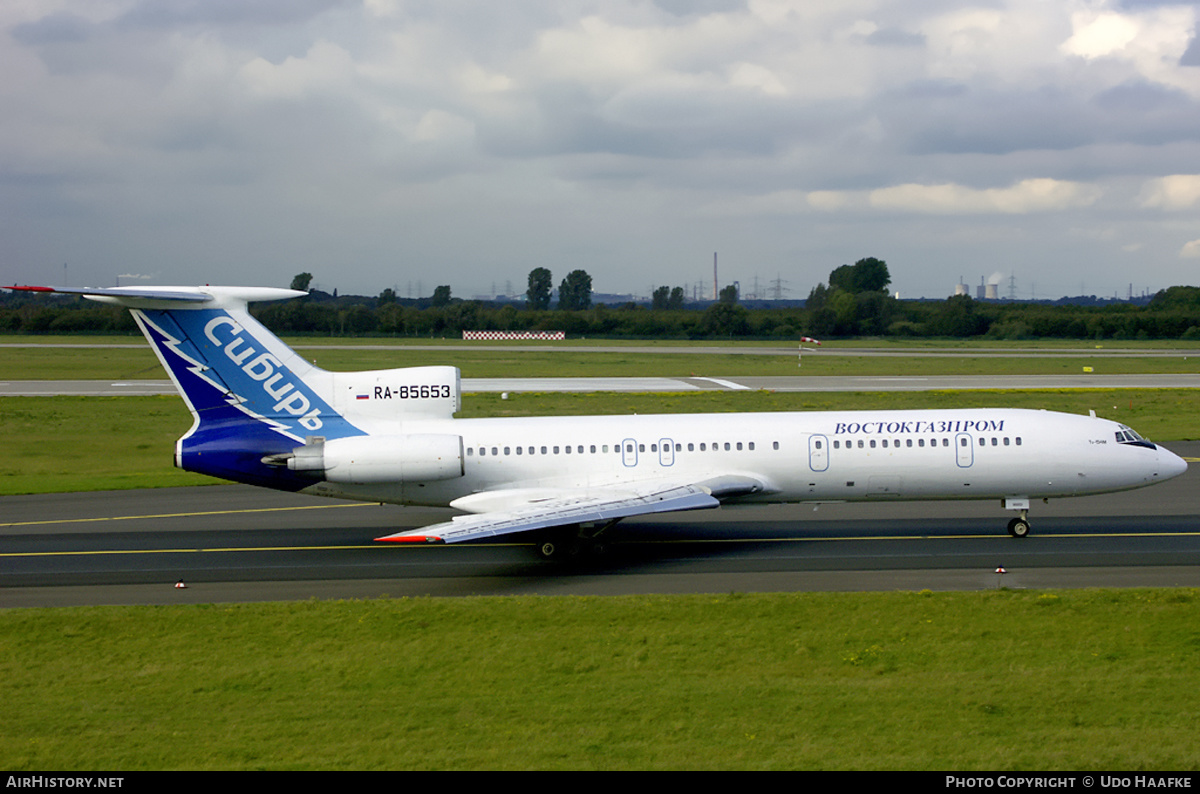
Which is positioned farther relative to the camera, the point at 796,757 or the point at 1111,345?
the point at 1111,345

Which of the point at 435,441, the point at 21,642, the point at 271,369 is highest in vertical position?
the point at 271,369

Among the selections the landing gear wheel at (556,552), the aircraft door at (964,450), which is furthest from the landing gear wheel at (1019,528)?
the landing gear wheel at (556,552)

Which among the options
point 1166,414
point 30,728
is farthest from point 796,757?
point 1166,414

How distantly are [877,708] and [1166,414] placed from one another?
43.4m

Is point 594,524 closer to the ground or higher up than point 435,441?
closer to the ground

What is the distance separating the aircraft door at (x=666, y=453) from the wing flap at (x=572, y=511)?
99cm

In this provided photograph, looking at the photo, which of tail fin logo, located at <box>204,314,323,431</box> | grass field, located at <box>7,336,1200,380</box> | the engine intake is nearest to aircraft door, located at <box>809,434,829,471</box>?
the engine intake

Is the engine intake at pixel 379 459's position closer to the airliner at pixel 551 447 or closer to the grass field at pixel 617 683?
the airliner at pixel 551 447

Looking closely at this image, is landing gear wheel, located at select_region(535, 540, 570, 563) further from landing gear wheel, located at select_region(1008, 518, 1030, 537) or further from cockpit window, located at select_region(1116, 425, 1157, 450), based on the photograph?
cockpit window, located at select_region(1116, 425, 1157, 450)

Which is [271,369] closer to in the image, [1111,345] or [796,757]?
[796,757]

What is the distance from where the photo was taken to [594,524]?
23.5 meters

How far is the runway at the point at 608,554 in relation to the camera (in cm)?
2114

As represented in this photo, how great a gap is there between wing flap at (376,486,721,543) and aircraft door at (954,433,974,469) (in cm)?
660
